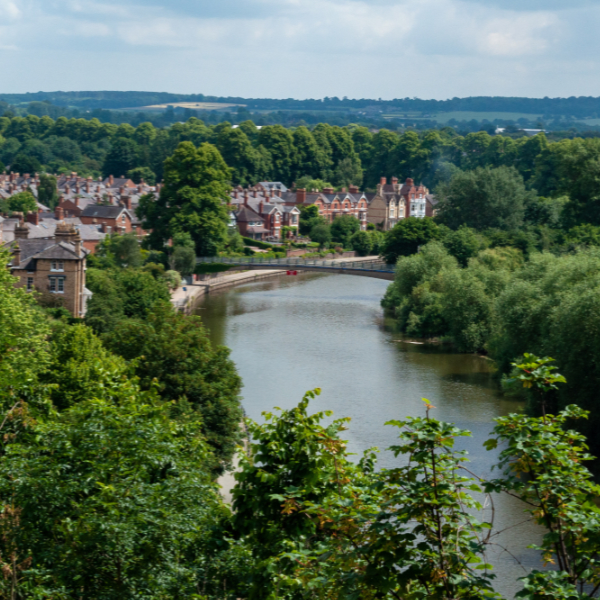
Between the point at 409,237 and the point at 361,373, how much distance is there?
30.6 metres

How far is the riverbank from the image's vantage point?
5057cm

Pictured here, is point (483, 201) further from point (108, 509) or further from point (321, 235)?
point (108, 509)

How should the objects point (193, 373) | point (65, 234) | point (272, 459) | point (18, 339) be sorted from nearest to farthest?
1. point (272, 459)
2. point (18, 339)
3. point (193, 373)
4. point (65, 234)

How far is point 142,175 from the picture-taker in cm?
11144

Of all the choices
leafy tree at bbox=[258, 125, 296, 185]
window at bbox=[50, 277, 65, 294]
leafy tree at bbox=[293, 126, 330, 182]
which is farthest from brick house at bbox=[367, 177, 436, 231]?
window at bbox=[50, 277, 65, 294]

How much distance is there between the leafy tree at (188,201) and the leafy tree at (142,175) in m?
51.1

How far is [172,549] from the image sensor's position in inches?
384

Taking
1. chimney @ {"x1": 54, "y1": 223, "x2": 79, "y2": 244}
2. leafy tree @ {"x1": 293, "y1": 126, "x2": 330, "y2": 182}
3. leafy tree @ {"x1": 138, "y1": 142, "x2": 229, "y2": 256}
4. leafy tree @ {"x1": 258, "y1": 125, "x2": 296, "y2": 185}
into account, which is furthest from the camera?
leafy tree @ {"x1": 293, "y1": 126, "x2": 330, "y2": 182}

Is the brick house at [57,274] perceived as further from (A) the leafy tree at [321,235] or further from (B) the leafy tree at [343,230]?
(B) the leafy tree at [343,230]

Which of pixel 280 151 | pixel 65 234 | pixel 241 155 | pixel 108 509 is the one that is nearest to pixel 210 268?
pixel 65 234

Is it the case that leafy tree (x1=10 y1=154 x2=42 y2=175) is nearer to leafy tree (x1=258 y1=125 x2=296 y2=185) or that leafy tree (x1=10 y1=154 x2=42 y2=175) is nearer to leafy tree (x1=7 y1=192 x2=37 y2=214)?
leafy tree (x1=258 y1=125 x2=296 y2=185)

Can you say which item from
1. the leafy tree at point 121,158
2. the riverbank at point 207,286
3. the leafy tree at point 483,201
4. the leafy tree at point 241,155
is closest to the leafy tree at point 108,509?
the riverbank at point 207,286

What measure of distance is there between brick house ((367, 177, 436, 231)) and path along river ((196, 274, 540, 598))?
135ft

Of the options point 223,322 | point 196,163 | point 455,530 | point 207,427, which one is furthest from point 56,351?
point 196,163
